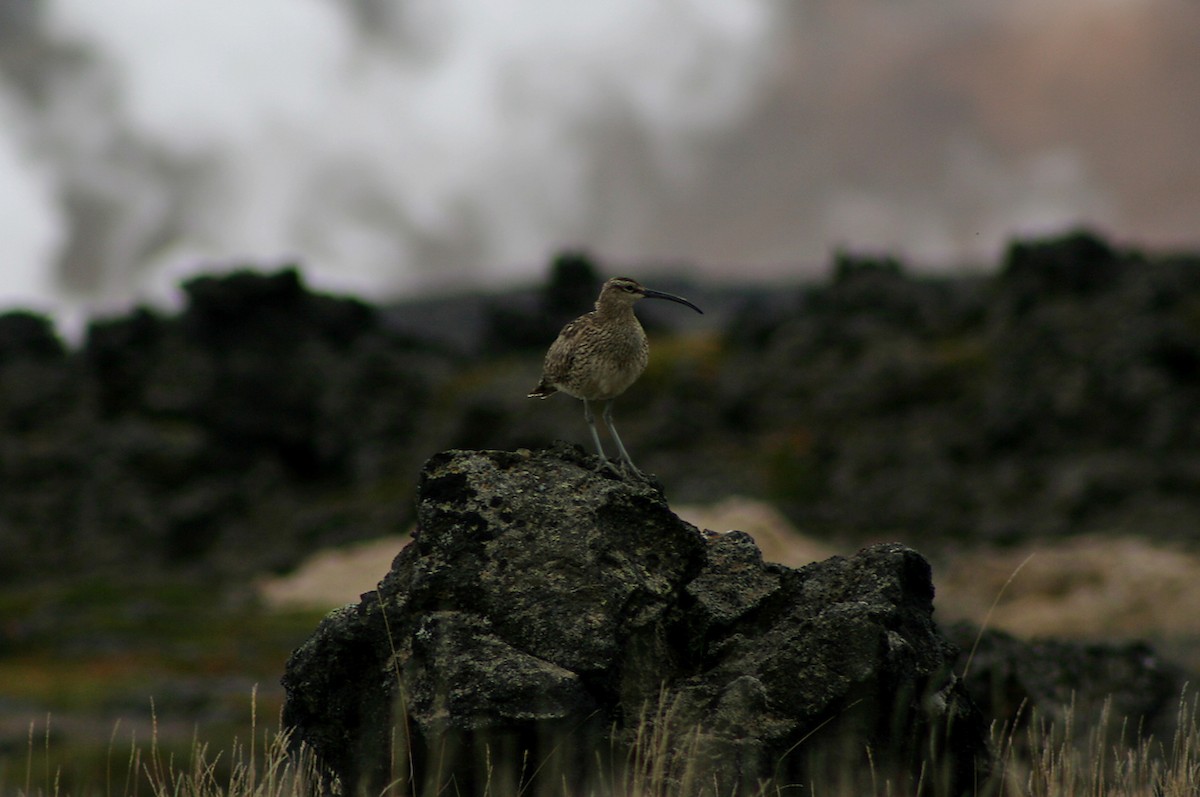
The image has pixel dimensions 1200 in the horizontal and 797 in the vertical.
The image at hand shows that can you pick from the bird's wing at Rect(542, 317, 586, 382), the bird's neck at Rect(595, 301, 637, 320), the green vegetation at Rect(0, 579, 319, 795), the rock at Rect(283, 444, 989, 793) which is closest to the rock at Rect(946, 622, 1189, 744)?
the rock at Rect(283, 444, 989, 793)

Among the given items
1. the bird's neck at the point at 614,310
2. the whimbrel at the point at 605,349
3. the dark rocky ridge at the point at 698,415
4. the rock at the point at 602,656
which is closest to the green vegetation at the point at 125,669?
the dark rocky ridge at the point at 698,415

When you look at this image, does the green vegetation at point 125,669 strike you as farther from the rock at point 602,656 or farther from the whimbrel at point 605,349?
the rock at point 602,656

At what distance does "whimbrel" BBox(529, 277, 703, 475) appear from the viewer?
10.3 metres

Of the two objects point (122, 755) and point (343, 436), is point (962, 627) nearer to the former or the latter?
point (122, 755)

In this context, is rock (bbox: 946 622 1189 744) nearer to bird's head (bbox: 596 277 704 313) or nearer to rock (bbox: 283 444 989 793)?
rock (bbox: 283 444 989 793)

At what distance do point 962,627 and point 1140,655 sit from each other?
3.02m

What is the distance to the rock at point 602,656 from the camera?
8078mm

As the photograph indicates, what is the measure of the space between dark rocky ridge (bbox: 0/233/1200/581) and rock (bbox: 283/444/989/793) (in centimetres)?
4763

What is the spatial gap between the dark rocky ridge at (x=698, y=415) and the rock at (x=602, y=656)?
47.6 metres

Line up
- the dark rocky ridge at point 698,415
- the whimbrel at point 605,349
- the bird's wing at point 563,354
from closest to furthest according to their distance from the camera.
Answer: the whimbrel at point 605,349, the bird's wing at point 563,354, the dark rocky ridge at point 698,415

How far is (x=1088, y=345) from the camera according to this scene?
197ft

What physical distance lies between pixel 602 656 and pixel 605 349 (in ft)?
10.4

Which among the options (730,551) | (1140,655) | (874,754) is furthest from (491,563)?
(1140,655)

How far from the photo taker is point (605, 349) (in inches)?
405
